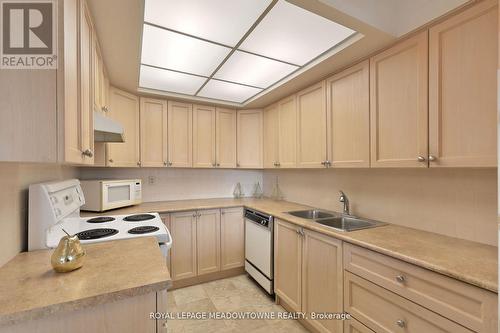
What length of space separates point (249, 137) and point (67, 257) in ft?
8.45

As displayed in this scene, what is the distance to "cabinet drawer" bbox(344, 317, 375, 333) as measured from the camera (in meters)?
1.38

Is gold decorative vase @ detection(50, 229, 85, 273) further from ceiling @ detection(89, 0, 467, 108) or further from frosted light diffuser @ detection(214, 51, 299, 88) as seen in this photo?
frosted light diffuser @ detection(214, 51, 299, 88)

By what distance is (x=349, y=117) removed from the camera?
1900mm

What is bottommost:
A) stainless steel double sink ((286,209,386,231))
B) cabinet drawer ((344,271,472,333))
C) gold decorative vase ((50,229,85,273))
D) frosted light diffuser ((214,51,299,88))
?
cabinet drawer ((344,271,472,333))

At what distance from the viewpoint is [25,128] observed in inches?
30.2

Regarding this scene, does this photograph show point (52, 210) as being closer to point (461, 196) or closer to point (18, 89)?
point (18, 89)

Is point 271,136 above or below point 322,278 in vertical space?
above

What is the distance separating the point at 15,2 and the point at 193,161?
2.26 meters

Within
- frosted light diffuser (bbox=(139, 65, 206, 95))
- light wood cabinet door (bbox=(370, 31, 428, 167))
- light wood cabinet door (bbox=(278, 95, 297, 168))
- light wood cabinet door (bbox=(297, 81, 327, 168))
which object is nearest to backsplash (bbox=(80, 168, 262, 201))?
light wood cabinet door (bbox=(278, 95, 297, 168))

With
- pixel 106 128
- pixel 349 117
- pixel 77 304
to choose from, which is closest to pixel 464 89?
pixel 349 117

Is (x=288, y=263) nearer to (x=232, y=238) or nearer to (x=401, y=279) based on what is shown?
(x=232, y=238)

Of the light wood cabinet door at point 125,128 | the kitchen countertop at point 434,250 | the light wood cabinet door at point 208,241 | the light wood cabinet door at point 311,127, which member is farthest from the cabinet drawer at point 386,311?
the light wood cabinet door at point 125,128

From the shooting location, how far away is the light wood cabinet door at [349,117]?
1766 millimetres

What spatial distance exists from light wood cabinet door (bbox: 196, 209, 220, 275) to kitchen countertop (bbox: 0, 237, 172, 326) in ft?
4.85
